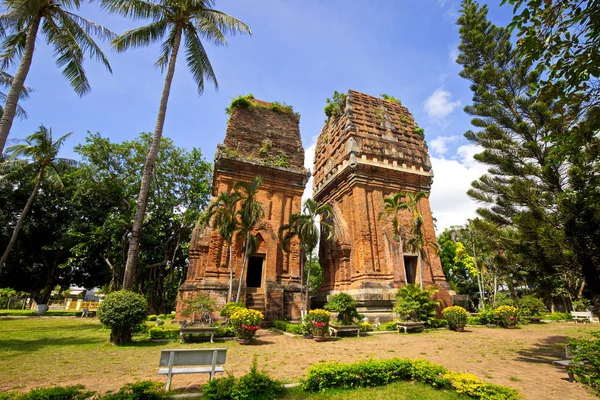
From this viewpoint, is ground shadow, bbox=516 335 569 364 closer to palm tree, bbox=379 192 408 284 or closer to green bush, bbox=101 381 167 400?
palm tree, bbox=379 192 408 284

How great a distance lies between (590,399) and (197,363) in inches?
242

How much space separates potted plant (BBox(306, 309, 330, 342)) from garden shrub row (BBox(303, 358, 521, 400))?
551cm

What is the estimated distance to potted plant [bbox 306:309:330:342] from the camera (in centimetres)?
1060

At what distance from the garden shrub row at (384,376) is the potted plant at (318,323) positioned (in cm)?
551

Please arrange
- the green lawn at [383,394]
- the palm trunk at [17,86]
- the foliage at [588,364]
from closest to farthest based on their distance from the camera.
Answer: the foliage at [588,364] → the green lawn at [383,394] → the palm trunk at [17,86]

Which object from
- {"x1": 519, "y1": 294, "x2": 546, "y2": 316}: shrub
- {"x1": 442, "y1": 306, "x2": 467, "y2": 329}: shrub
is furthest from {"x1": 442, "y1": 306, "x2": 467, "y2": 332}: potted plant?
{"x1": 519, "y1": 294, "x2": 546, "y2": 316}: shrub

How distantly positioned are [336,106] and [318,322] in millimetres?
15413

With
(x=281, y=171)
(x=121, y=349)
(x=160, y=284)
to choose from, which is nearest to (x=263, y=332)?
(x=121, y=349)

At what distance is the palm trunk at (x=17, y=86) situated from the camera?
8438 mm

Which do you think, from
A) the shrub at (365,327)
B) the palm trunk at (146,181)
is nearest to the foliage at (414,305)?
the shrub at (365,327)

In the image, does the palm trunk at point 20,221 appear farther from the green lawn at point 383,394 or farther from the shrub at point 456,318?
the shrub at point 456,318

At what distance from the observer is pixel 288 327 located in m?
12.1

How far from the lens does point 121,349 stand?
28.2 feet

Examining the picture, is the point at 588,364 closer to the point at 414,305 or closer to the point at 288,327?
the point at 414,305
